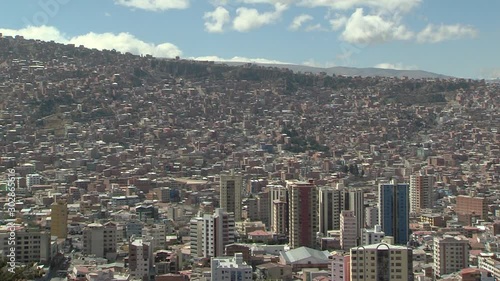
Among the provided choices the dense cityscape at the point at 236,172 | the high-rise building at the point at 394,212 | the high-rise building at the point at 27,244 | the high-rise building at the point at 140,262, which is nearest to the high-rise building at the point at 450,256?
the dense cityscape at the point at 236,172

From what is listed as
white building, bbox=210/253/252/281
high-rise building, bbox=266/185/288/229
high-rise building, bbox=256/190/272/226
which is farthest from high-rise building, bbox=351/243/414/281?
high-rise building, bbox=256/190/272/226

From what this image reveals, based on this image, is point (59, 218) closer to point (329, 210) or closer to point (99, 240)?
point (99, 240)

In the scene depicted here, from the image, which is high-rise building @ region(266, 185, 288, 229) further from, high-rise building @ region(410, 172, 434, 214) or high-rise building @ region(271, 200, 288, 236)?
high-rise building @ region(410, 172, 434, 214)

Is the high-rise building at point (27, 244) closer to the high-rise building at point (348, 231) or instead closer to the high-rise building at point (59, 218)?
the high-rise building at point (59, 218)

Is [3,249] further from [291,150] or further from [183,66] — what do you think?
[183,66]

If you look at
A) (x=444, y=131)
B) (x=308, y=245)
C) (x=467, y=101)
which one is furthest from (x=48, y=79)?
(x=308, y=245)

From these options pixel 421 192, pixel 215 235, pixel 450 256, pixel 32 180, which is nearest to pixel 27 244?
pixel 215 235
